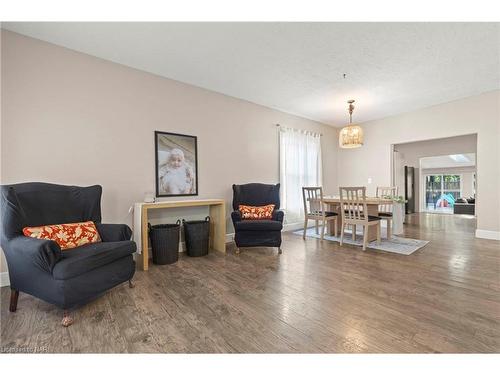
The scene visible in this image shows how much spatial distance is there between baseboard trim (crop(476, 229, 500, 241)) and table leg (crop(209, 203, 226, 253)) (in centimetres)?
465

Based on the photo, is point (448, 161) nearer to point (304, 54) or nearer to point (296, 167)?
point (296, 167)

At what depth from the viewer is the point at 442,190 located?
1125 cm

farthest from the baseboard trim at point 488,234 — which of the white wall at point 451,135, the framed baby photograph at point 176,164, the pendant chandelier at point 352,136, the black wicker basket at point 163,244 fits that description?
the black wicker basket at point 163,244

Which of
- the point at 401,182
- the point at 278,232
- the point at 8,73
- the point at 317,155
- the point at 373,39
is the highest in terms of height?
the point at 373,39

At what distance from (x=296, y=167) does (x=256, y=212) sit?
6.50 ft

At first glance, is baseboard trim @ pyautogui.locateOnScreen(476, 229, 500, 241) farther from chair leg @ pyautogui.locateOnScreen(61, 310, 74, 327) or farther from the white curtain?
chair leg @ pyautogui.locateOnScreen(61, 310, 74, 327)

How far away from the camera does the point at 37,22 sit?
2.22 metres

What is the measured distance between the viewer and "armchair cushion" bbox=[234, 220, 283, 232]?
3264mm

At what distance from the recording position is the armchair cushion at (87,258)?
5.40 ft

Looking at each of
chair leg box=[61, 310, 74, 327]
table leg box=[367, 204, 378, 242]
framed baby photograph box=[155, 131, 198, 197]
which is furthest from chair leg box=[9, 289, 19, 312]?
table leg box=[367, 204, 378, 242]
